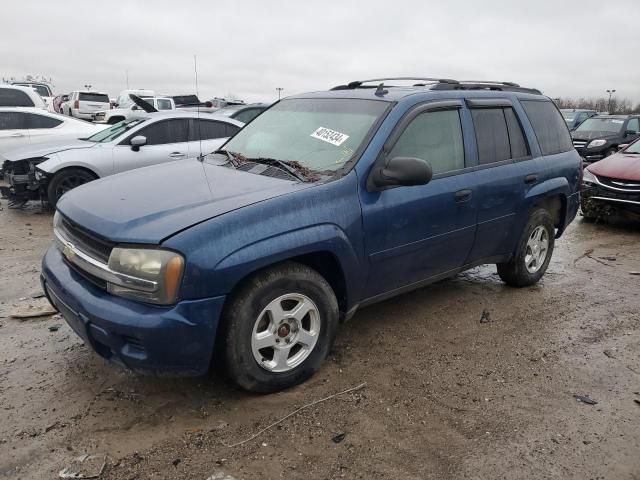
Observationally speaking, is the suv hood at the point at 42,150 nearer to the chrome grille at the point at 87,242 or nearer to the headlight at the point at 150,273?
the chrome grille at the point at 87,242

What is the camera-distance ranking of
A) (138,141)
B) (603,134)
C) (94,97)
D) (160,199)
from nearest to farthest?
(160,199), (138,141), (603,134), (94,97)

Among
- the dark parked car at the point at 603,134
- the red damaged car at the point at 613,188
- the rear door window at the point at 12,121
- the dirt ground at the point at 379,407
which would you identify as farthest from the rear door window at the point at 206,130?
the dark parked car at the point at 603,134

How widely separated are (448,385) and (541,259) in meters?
2.46

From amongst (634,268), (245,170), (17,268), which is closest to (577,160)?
(634,268)

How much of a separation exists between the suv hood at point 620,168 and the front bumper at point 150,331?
7.35m

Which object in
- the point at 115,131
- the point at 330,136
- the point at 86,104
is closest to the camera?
the point at 330,136

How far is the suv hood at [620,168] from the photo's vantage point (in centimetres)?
777

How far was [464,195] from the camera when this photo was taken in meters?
3.89

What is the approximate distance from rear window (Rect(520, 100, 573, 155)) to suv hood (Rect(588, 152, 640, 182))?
314 centimetres

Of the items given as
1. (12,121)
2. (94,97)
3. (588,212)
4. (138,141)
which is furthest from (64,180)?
(94,97)

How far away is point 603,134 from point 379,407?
16.1m

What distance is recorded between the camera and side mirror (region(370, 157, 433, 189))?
126 inches

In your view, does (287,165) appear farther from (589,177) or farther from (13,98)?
(13,98)

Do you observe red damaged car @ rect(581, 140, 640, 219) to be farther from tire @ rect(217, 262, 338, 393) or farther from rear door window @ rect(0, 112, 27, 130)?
rear door window @ rect(0, 112, 27, 130)
